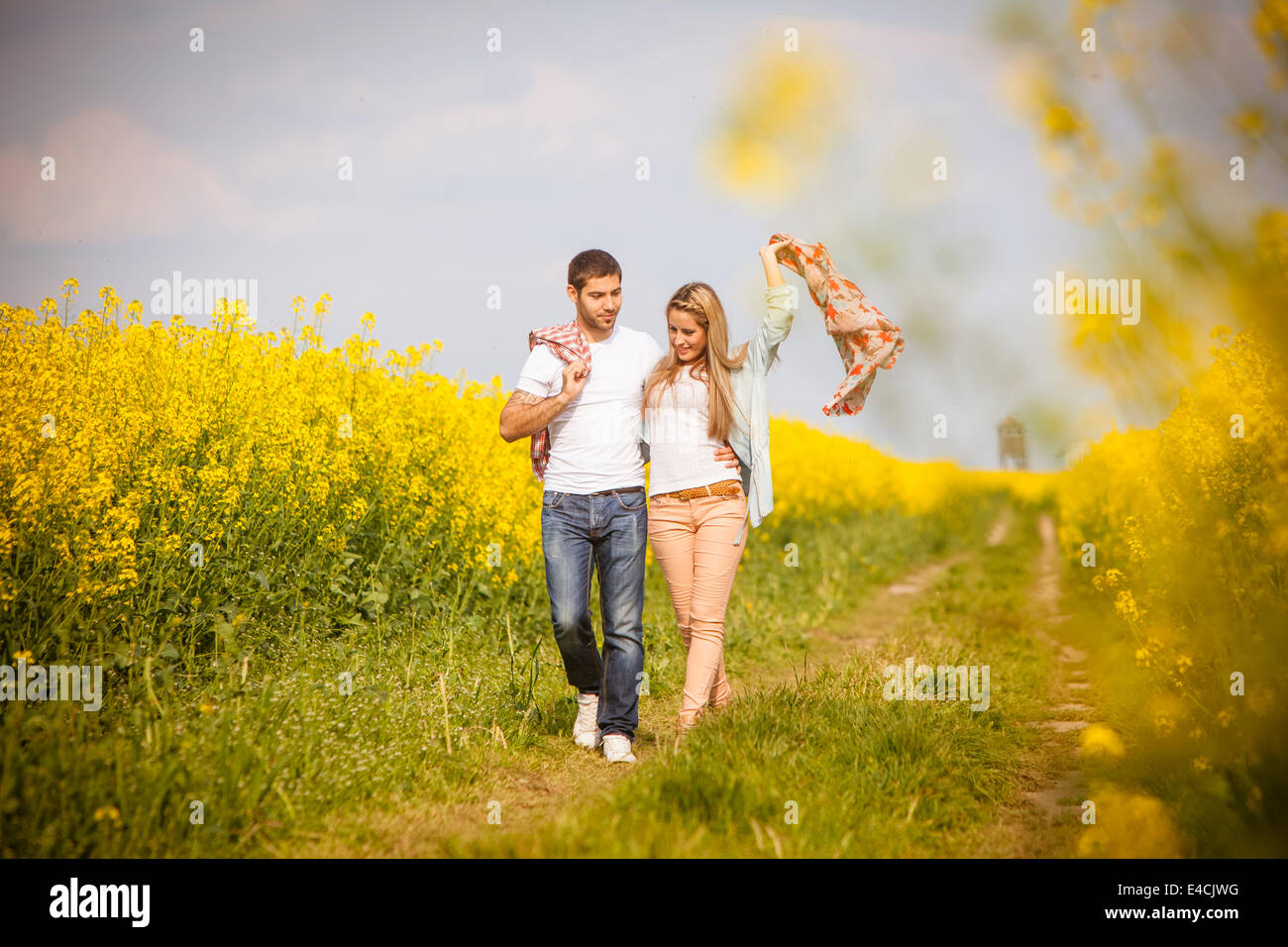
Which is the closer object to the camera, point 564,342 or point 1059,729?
point 564,342

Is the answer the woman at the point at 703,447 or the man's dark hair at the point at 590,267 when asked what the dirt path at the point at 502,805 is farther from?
the man's dark hair at the point at 590,267

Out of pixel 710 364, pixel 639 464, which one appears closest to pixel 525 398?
pixel 639 464

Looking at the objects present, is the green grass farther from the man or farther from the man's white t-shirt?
the man's white t-shirt

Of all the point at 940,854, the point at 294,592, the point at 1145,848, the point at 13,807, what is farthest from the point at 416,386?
the point at 1145,848

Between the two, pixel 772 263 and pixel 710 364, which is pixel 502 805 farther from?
pixel 772 263

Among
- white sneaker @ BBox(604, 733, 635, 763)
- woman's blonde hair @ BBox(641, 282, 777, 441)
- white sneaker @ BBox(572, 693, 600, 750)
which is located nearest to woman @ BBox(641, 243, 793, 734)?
woman's blonde hair @ BBox(641, 282, 777, 441)

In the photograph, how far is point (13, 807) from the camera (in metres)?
2.69

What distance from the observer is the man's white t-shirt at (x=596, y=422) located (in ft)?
13.1

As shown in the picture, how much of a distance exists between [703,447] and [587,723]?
1.41m

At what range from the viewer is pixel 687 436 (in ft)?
13.5

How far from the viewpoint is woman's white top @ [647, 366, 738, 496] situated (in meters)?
4.11

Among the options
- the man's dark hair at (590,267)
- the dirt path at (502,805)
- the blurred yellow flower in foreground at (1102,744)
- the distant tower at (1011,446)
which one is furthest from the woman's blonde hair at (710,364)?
the distant tower at (1011,446)

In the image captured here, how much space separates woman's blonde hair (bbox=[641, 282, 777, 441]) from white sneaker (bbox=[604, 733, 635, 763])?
1.40 meters
